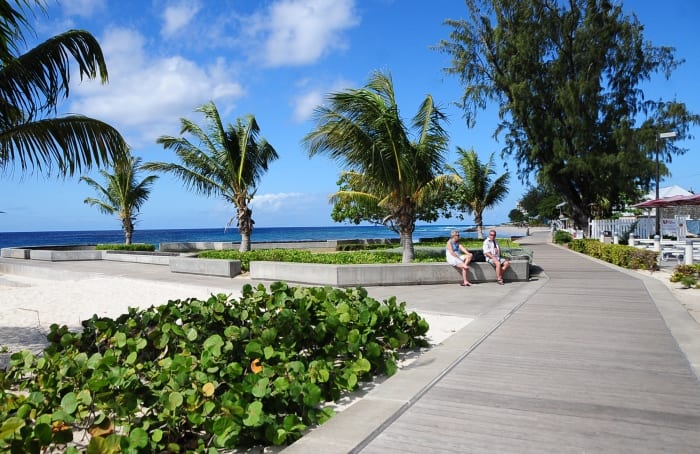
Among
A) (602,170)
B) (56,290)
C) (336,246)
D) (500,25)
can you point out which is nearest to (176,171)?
(56,290)

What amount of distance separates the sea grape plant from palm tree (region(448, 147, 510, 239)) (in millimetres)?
27150

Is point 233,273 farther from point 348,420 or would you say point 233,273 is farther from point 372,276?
point 348,420

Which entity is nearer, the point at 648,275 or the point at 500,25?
the point at 648,275

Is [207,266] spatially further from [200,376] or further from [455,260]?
[200,376]

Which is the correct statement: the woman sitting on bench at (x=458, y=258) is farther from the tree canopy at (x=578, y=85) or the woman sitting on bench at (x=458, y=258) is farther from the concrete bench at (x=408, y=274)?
the tree canopy at (x=578, y=85)

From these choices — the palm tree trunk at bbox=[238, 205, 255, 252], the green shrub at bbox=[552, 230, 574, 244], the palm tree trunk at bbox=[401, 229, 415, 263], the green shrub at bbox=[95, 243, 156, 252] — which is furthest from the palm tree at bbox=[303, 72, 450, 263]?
the green shrub at bbox=[552, 230, 574, 244]

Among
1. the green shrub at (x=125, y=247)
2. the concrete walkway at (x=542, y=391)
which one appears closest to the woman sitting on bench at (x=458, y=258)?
the concrete walkway at (x=542, y=391)

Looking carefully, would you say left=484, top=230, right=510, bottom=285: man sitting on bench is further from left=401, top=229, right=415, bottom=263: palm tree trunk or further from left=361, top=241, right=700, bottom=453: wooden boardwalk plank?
left=361, top=241, right=700, bottom=453: wooden boardwalk plank

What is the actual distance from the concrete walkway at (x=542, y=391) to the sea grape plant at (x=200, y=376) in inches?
12.9

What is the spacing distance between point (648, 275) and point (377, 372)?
11.6 meters

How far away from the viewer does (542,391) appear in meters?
4.25

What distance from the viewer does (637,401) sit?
4.01m

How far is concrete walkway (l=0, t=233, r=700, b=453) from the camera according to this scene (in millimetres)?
3303

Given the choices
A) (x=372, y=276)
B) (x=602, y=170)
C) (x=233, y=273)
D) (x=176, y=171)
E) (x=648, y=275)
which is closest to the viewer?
(x=372, y=276)
